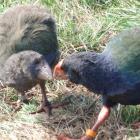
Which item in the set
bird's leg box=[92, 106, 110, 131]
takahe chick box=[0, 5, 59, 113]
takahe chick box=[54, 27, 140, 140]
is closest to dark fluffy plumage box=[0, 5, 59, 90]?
takahe chick box=[0, 5, 59, 113]

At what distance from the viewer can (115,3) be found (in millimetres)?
6016

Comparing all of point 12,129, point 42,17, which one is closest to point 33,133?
point 12,129

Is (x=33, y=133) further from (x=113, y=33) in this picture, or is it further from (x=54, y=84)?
(x=113, y=33)

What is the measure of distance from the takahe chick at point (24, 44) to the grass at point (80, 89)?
0.65 feet

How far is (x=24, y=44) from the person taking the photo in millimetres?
4742

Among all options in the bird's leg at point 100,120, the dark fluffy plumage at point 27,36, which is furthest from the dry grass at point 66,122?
the dark fluffy plumage at point 27,36

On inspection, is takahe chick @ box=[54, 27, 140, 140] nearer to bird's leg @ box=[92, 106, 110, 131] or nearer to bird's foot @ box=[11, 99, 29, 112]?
bird's leg @ box=[92, 106, 110, 131]

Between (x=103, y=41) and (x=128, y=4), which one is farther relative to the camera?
(x=128, y=4)

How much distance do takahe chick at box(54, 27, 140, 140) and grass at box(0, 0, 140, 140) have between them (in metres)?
0.36

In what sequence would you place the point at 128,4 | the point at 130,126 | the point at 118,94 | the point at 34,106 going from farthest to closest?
the point at 128,4, the point at 34,106, the point at 130,126, the point at 118,94

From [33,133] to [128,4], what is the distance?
2.01m

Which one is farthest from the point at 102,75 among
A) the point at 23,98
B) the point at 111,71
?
the point at 23,98

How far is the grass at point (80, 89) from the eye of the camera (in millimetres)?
4648

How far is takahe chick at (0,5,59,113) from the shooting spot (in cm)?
464
